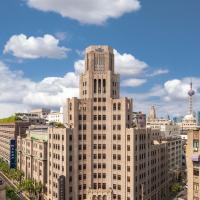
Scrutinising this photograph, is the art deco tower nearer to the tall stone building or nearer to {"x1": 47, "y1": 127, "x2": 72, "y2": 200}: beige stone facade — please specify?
the tall stone building

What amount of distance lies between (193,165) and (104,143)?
161ft

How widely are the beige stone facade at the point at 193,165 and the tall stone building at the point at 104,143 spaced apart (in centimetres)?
3525

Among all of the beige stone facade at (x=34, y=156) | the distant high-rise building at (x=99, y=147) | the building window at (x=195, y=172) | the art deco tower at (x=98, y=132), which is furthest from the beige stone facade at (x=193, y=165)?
the beige stone facade at (x=34, y=156)

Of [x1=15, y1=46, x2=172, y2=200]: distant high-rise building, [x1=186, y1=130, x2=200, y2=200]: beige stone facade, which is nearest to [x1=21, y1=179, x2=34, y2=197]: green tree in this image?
[x1=15, y1=46, x2=172, y2=200]: distant high-rise building

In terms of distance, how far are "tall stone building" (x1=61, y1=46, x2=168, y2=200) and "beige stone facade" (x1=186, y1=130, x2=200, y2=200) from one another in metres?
35.3

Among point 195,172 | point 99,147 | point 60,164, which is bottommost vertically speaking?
point 60,164

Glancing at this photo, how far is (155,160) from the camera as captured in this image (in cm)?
15362

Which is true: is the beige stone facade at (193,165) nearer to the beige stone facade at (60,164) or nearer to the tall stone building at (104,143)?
the tall stone building at (104,143)

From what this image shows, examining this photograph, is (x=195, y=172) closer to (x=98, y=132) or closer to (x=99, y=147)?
(x=99, y=147)

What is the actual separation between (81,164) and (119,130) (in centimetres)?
2247

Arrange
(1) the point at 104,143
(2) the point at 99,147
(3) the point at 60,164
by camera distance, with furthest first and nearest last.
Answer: (1) the point at 104,143, (2) the point at 99,147, (3) the point at 60,164

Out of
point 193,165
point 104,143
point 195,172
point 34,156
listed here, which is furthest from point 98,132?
point 195,172

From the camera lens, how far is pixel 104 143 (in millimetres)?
139500

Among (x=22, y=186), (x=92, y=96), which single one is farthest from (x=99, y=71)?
(x=22, y=186)
